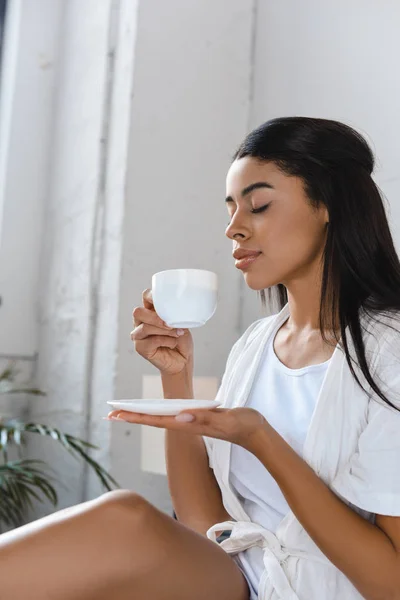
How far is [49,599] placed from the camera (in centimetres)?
79

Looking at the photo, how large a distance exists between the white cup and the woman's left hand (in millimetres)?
210

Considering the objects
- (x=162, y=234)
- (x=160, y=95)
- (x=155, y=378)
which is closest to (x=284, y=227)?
(x=155, y=378)

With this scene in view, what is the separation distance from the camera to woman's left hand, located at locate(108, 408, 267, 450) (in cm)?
79

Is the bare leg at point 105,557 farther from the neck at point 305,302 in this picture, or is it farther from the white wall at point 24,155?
the white wall at point 24,155

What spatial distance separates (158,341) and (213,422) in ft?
1.27

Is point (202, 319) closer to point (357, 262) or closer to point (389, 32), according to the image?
point (357, 262)

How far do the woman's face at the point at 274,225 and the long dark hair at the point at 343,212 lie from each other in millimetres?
18

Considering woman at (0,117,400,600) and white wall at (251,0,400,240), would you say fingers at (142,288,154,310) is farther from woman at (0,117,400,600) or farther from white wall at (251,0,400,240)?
white wall at (251,0,400,240)

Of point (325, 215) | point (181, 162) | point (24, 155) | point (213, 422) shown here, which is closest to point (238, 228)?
point (325, 215)

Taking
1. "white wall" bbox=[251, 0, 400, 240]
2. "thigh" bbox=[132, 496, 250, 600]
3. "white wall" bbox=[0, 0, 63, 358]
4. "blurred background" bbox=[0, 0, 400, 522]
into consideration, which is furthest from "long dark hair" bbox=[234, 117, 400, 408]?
"white wall" bbox=[0, 0, 63, 358]

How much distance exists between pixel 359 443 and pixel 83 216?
1587mm

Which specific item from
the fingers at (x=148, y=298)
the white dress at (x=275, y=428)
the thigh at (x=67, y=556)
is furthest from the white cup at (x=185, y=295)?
the thigh at (x=67, y=556)

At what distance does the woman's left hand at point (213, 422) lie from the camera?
79cm

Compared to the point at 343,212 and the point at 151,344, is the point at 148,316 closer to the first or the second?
the point at 151,344
